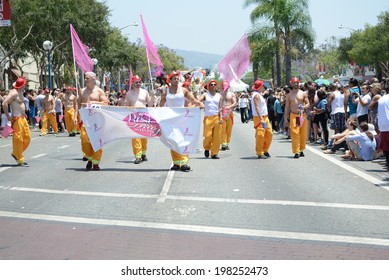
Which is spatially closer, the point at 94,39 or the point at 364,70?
the point at 94,39

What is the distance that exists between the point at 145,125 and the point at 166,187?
2.72 m

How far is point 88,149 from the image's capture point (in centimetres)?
1392

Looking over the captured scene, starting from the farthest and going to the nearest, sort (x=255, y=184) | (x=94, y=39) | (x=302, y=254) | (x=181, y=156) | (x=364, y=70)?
1. (x=364, y=70)
2. (x=94, y=39)
3. (x=181, y=156)
4. (x=255, y=184)
5. (x=302, y=254)

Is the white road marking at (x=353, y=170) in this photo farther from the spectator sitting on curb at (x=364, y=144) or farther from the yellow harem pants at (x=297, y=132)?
the yellow harem pants at (x=297, y=132)

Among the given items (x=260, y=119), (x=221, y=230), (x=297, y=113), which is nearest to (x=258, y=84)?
(x=260, y=119)

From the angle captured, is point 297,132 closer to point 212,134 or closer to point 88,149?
point 212,134

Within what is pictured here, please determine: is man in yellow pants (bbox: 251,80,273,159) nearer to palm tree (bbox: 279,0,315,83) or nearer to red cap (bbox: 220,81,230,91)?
red cap (bbox: 220,81,230,91)

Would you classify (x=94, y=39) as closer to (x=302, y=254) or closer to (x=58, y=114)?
(x=58, y=114)

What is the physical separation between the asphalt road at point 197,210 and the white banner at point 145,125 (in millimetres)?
619

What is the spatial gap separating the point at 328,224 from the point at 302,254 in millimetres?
1645

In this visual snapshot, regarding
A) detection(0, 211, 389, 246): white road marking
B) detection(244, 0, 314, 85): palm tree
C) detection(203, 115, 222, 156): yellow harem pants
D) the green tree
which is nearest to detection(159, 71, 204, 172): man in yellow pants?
detection(203, 115, 222, 156): yellow harem pants


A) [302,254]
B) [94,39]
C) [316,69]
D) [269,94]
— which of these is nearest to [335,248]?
[302,254]

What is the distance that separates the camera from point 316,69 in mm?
113750

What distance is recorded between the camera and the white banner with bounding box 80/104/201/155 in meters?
13.6
